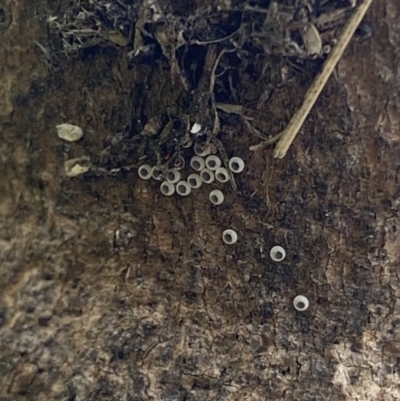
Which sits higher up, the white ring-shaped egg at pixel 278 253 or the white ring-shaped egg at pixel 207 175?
the white ring-shaped egg at pixel 207 175

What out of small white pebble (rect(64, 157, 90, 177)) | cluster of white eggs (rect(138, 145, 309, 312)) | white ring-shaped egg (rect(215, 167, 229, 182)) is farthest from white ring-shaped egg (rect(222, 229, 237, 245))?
small white pebble (rect(64, 157, 90, 177))

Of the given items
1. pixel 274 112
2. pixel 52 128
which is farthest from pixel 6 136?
pixel 274 112

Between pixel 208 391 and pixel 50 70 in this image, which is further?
pixel 50 70

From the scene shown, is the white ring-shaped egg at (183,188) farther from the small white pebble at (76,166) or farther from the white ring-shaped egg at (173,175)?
the small white pebble at (76,166)

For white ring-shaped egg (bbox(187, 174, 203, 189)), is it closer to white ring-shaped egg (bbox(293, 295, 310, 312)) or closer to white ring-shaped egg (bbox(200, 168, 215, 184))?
white ring-shaped egg (bbox(200, 168, 215, 184))

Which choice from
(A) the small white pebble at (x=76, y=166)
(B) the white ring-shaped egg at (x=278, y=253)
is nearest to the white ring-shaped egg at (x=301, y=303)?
(B) the white ring-shaped egg at (x=278, y=253)

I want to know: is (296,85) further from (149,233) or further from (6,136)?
(6,136)

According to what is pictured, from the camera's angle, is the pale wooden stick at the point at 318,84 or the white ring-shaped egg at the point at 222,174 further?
the white ring-shaped egg at the point at 222,174

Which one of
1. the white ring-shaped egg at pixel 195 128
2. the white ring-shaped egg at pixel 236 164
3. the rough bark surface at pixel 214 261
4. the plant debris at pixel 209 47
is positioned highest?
the plant debris at pixel 209 47
